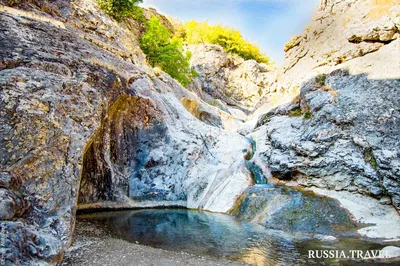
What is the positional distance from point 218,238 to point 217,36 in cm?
4151

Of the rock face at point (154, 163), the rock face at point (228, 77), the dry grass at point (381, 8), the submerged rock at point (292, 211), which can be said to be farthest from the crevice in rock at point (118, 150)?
the rock face at point (228, 77)

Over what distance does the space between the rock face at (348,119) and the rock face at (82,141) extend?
2452 millimetres

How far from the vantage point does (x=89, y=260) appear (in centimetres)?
561

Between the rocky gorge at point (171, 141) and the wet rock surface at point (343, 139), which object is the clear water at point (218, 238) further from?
the wet rock surface at point (343, 139)

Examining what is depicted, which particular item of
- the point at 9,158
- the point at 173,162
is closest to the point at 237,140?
the point at 173,162

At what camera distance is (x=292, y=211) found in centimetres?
1006

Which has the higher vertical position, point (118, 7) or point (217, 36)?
point (217, 36)

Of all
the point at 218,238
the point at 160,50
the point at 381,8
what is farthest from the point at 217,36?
the point at 218,238

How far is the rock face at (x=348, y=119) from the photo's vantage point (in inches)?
432

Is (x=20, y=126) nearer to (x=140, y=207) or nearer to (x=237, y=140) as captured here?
(x=140, y=207)

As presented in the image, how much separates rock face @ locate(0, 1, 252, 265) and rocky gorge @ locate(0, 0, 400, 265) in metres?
0.04

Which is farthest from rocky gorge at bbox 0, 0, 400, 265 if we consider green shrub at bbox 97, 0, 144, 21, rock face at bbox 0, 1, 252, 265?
green shrub at bbox 97, 0, 144, 21

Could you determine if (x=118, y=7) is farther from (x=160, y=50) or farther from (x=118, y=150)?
(x=118, y=150)

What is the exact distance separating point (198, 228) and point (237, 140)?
7841mm
